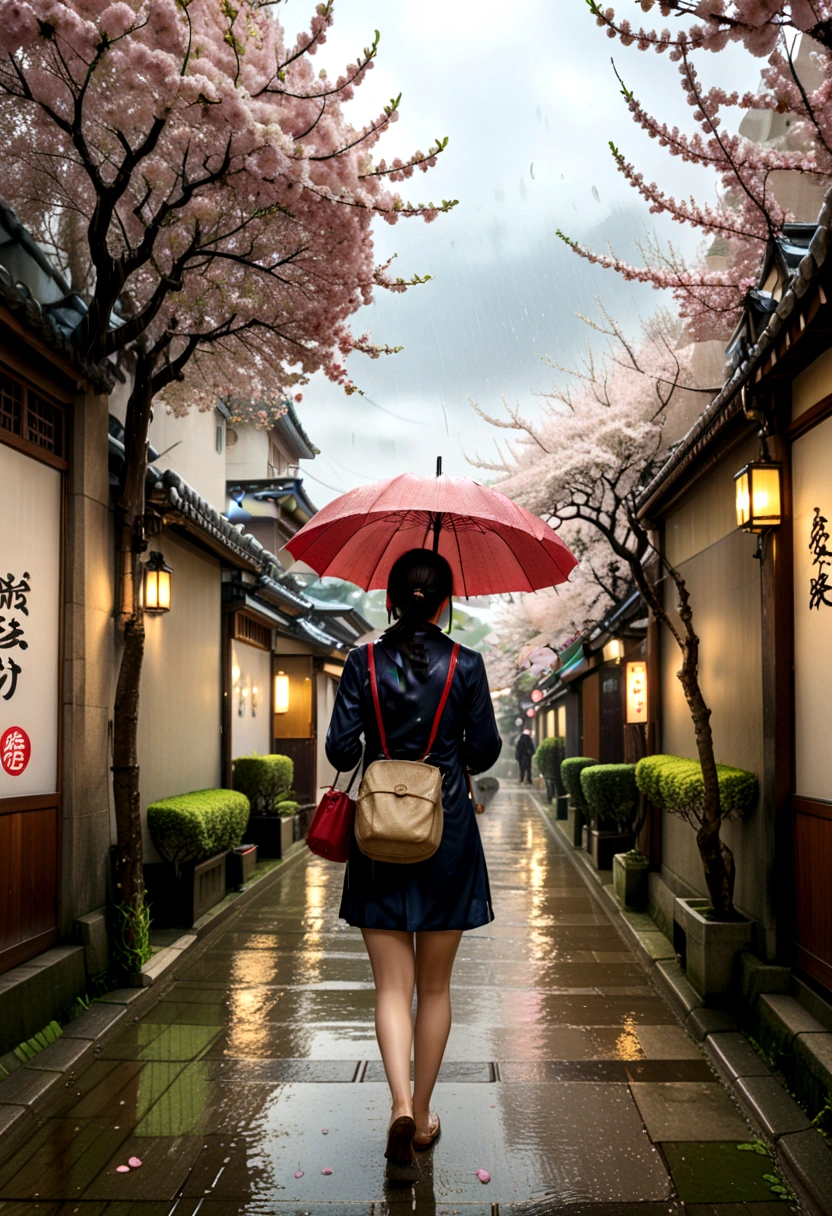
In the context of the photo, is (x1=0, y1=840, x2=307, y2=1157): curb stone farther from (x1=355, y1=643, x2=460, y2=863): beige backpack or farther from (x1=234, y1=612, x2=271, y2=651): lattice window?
(x1=234, y1=612, x2=271, y2=651): lattice window

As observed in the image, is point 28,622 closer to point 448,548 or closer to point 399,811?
point 448,548

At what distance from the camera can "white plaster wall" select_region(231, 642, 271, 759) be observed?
15.1 metres

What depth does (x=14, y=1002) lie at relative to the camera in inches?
232

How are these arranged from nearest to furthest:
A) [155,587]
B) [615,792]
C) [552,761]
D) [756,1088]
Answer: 1. [756,1088]
2. [155,587]
3. [615,792]
4. [552,761]

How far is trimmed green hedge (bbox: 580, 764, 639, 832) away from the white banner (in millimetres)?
8038

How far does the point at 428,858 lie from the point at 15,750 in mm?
3379

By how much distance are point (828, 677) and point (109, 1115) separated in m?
4.52

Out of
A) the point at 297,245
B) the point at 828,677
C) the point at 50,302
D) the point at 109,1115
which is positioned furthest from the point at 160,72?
the point at 109,1115

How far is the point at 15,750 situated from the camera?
6406 mm

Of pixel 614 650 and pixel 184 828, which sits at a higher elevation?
pixel 614 650

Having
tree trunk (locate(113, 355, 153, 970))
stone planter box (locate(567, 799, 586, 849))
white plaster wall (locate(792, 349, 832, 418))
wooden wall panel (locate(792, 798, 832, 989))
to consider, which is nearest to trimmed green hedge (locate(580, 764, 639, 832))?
stone planter box (locate(567, 799, 586, 849))

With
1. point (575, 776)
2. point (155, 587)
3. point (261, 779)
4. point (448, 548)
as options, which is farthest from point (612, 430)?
point (448, 548)

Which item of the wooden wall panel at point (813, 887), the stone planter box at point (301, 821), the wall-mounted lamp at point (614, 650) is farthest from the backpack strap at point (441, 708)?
the stone planter box at point (301, 821)

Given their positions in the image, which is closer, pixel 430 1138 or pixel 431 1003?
pixel 431 1003
